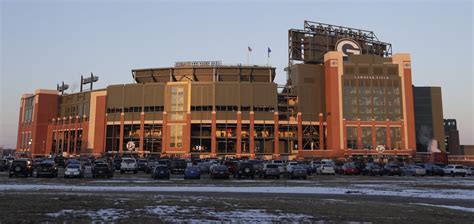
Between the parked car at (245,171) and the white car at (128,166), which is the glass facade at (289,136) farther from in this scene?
the parked car at (245,171)

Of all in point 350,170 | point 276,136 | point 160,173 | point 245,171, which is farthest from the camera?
point 276,136

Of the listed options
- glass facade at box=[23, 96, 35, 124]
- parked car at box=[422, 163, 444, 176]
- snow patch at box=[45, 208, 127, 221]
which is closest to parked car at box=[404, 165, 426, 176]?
→ parked car at box=[422, 163, 444, 176]

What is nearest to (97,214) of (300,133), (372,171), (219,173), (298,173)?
(219,173)

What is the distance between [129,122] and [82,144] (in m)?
19.3

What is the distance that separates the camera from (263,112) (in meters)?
119

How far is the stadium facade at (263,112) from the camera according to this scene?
383 feet

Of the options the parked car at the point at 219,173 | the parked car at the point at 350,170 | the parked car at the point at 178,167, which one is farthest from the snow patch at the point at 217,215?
the parked car at the point at 350,170

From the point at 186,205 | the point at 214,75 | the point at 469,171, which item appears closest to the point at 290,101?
the point at 214,75

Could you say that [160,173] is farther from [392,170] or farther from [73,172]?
[392,170]

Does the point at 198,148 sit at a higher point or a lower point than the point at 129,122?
lower

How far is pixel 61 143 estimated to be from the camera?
144125 mm

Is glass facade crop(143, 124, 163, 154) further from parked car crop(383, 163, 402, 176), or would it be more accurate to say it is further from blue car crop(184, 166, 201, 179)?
blue car crop(184, 166, 201, 179)

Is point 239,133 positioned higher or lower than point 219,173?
higher

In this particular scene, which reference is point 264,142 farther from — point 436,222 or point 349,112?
point 436,222
